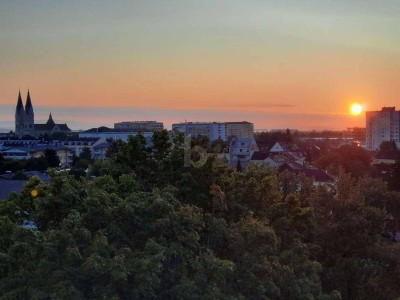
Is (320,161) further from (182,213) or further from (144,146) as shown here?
(182,213)

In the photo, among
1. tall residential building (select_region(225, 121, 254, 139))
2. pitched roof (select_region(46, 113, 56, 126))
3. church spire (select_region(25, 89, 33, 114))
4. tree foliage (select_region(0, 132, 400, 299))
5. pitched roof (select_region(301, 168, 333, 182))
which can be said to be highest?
church spire (select_region(25, 89, 33, 114))

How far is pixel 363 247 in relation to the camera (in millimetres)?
13156

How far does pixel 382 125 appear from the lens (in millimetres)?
95438

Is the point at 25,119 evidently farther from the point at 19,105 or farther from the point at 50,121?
the point at 50,121

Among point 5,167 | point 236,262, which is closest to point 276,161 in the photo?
point 5,167

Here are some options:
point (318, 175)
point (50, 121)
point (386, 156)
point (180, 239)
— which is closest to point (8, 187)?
point (318, 175)

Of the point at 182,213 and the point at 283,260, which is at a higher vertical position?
the point at 182,213

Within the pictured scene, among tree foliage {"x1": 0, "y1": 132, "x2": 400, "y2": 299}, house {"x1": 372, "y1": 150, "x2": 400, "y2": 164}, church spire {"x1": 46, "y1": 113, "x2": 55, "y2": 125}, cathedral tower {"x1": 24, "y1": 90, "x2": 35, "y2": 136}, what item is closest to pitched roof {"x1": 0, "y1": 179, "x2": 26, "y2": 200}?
tree foliage {"x1": 0, "y1": 132, "x2": 400, "y2": 299}

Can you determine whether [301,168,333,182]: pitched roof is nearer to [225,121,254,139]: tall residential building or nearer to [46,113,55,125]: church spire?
[225,121,254,139]: tall residential building

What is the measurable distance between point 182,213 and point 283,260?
2740mm

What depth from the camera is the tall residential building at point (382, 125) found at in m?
94.3

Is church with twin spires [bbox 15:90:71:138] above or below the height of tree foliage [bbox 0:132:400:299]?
above

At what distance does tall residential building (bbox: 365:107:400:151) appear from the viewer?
309 ft

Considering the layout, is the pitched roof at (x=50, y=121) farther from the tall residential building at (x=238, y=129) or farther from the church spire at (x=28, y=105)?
the tall residential building at (x=238, y=129)
